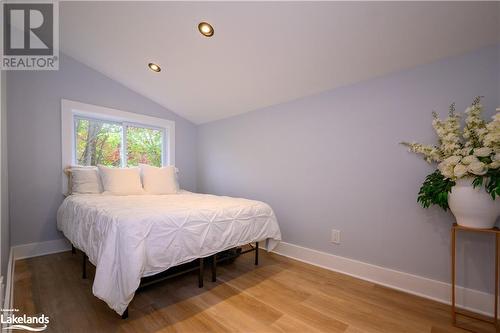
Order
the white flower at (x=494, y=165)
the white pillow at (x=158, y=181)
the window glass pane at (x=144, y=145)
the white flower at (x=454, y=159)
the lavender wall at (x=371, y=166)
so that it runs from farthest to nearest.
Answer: the window glass pane at (x=144, y=145) < the white pillow at (x=158, y=181) < the lavender wall at (x=371, y=166) < the white flower at (x=454, y=159) < the white flower at (x=494, y=165)

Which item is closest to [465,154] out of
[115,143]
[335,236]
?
[335,236]

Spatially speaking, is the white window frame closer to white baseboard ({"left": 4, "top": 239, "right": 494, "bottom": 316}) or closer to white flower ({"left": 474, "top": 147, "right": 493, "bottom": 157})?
white baseboard ({"left": 4, "top": 239, "right": 494, "bottom": 316})

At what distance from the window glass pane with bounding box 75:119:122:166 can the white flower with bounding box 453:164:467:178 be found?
3.71m

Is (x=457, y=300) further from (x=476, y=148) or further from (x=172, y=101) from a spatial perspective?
(x=172, y=101)

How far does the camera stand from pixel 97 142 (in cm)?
313

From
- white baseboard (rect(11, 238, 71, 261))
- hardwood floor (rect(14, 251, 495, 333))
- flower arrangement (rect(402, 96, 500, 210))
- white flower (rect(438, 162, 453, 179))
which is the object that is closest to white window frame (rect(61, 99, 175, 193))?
white baseboard (rect(11, 238, 71, 261))

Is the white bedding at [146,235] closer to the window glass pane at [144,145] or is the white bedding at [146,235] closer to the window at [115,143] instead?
the window at [115,143]

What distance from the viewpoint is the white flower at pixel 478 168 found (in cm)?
130

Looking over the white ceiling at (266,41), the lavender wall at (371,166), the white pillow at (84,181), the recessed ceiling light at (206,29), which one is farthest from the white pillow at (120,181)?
the recessed ceiling light at (206,29)

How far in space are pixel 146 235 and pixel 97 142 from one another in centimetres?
236

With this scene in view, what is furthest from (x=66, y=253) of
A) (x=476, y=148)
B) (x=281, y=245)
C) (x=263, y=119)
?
(x=476, y=148)

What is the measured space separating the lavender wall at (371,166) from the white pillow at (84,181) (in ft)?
6.30

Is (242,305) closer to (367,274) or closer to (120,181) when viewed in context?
(367,274)

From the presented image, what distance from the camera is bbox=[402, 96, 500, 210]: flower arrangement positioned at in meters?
1.31
